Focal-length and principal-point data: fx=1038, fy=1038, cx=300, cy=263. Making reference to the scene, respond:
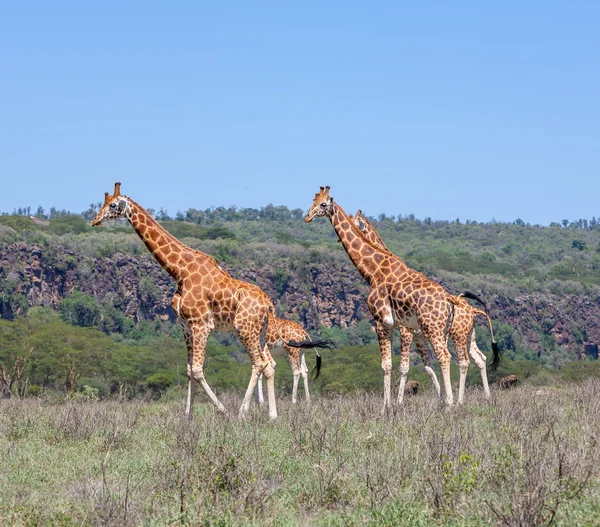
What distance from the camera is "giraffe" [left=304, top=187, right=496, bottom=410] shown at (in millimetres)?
13141

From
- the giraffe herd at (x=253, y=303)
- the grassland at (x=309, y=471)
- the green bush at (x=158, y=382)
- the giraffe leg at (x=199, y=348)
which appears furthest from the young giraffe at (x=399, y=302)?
the green bush at (x=158, y=382)

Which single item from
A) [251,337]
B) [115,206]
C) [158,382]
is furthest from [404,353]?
[158,382]

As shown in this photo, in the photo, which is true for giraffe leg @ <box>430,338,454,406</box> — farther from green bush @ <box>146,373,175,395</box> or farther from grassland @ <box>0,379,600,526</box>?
green bush @ <box>146,373,175,395</box>

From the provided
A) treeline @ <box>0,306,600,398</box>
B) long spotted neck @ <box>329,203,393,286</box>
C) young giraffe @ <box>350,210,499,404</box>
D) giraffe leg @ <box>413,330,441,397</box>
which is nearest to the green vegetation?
treeline @ <box>0,306,600,398</box>

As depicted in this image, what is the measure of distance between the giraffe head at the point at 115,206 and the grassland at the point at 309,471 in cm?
274

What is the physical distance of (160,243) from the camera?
43.9 ft

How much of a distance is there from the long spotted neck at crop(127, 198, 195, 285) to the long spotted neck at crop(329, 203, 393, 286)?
234 centimetres

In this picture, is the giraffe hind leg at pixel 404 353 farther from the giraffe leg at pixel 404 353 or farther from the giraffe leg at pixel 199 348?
the giraffe leg at pixel 199 348

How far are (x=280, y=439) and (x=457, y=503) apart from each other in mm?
3411

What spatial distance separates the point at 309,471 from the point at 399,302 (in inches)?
193

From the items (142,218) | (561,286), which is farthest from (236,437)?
(561,286)

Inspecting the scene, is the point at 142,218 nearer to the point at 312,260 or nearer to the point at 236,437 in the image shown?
the point at 236,437

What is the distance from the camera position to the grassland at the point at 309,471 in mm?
7312

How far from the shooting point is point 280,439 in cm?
1063
